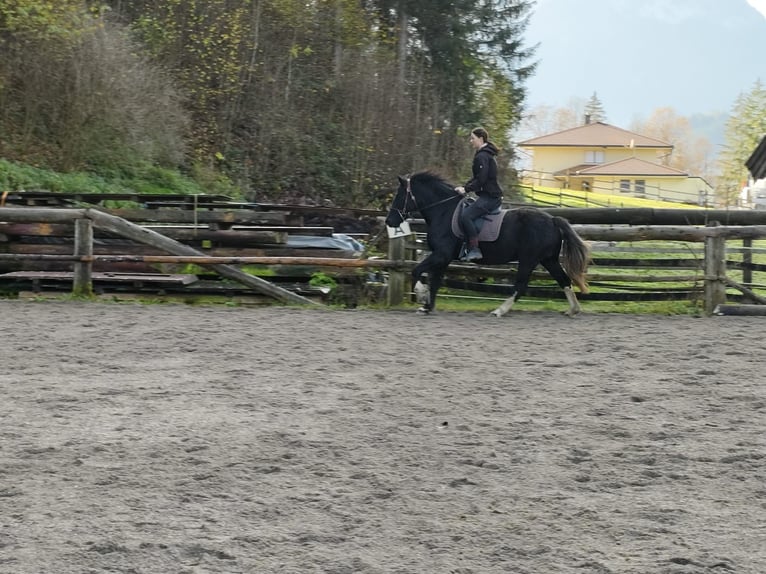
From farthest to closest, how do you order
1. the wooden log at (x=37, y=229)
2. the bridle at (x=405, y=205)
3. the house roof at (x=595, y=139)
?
the house roof at (x=595, y=139)
the wooden log at (x=37, y=229)
the bridle at (x=405, y=205)

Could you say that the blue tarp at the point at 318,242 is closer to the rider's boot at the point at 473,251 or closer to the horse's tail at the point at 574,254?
the rider's boot at the point at 473,251

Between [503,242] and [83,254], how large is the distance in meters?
5.53

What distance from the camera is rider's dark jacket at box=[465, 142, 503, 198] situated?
36.4 feet

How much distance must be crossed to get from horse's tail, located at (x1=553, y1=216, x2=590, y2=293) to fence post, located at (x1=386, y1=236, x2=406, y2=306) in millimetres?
2112

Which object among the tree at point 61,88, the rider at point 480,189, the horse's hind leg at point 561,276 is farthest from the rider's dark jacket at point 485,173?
the tree at point 61,88

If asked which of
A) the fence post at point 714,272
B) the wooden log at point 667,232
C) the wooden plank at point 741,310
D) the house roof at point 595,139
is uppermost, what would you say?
the house roof at point 595,139

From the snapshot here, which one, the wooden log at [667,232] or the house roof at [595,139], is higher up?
the house roof at [595,139]

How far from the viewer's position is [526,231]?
11.4 meters

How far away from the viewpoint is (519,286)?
11.7 m

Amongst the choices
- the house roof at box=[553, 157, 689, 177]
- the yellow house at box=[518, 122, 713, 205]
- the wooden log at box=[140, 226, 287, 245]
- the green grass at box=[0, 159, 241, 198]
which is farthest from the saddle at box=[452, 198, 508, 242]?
the yellow house at box=[518, 122, 713, 205]

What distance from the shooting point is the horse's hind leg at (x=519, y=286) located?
1149cm

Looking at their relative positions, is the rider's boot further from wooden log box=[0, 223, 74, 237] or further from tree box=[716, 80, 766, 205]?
tree box=[716, 80, 766, 205]

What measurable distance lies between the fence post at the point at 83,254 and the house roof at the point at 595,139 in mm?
84412

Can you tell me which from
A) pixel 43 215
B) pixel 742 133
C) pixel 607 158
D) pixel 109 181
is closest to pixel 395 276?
pixel 43 215
